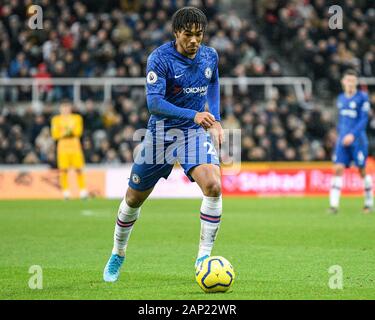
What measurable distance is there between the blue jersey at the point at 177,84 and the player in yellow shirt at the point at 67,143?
13316 mm

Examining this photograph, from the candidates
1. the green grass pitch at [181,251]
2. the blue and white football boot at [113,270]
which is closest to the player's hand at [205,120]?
the green grass pitch at [181,251]

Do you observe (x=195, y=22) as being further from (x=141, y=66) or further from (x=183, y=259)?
(x=141, y=66)

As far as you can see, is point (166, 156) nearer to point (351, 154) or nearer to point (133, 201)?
point (133, 201)

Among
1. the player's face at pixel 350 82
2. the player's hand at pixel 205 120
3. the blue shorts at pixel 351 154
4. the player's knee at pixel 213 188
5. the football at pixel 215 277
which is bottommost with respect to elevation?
the blue shorts at pixel 351 154

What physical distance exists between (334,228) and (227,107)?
10940 mm

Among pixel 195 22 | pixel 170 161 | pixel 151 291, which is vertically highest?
pixel 195 22

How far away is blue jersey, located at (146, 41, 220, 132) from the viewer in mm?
8078

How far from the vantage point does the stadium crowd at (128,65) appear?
934 inches

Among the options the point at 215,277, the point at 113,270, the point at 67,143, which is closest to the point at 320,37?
the point at 67,143

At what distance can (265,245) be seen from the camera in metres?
11.6

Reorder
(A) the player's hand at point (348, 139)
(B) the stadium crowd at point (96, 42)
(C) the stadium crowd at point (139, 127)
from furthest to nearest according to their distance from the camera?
1. (B) the stadium crowd at point (96, 42)
2. (C) the stadium crowd at point (139, 127)
3. (A) the player's hand at point (348, 139)

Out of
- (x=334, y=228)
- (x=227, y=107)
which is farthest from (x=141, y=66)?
(x=334, y=228)

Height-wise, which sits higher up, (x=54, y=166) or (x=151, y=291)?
(x=151, y=291)

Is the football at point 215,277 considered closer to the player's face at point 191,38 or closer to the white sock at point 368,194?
the player's face at point 191,38
